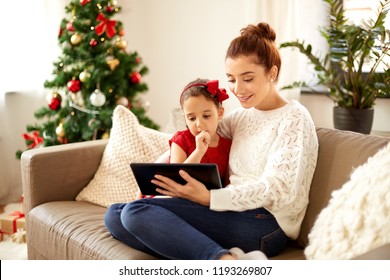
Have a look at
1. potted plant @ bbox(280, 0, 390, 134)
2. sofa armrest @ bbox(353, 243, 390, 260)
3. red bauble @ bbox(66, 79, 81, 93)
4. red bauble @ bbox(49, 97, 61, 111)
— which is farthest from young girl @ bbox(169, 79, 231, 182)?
red bauble @ bbox(49, 97, 61, 111)

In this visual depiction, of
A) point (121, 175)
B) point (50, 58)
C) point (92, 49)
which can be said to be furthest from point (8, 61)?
point (121, 175)

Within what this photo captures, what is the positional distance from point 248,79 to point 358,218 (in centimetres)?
63

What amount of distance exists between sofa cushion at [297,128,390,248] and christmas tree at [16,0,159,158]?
1463 millimetres

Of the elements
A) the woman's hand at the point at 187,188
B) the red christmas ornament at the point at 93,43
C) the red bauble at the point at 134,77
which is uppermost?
the red christmas ornament at the point at 93,43

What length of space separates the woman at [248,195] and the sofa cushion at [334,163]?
46mm

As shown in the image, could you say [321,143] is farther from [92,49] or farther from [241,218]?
[92,49]

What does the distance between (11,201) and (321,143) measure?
236 centimetres

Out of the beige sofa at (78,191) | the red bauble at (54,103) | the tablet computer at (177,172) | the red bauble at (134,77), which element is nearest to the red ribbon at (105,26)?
the red bauble at (134,77)

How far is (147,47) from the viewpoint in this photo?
4145mm

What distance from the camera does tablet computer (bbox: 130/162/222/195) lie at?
1.65m


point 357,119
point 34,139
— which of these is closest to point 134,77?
point 34,139

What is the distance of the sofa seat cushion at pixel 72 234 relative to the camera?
178cm

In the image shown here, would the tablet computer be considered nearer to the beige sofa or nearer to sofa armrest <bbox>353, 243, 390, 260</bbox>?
the beige sofa

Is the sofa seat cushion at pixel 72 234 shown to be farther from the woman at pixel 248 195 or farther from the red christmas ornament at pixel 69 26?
the red christmas ornament at pixel 69 26
